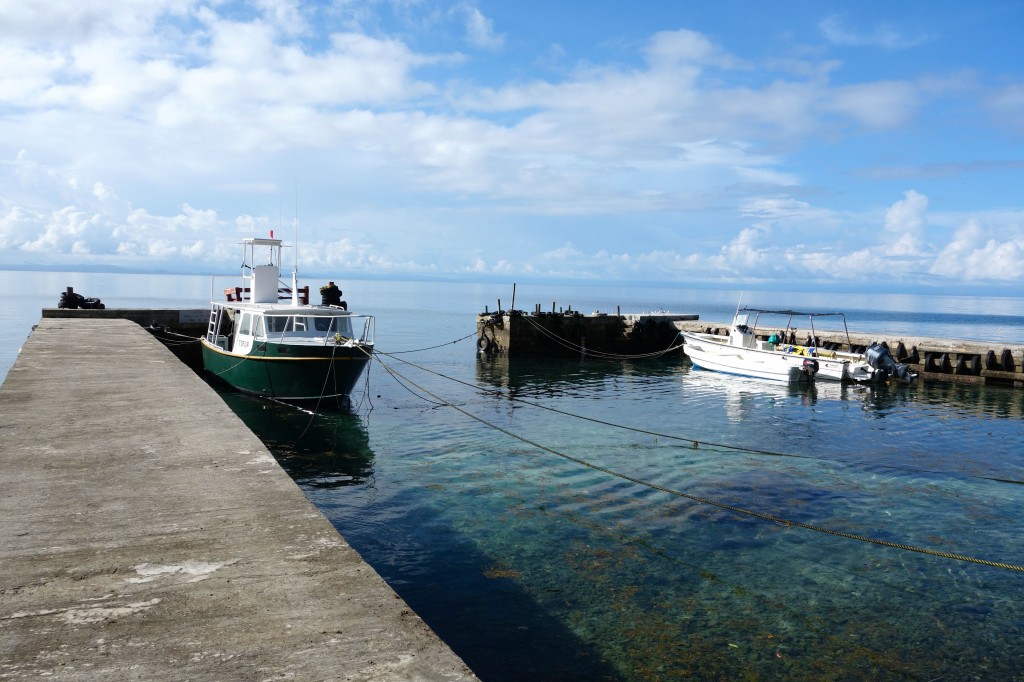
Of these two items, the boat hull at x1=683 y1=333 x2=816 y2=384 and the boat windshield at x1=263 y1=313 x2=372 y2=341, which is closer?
the boat windshield at x1=263 y1=313 x2=372 y2=341

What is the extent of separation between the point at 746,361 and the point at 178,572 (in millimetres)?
31867

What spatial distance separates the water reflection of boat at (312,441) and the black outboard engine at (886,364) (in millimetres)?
23671

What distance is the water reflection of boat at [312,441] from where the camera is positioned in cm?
1498

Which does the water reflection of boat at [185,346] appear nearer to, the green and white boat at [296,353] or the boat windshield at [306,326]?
the green and white boat at [296,353]

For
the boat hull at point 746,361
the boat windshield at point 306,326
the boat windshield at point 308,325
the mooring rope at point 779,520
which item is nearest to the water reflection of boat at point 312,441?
the boat windshield at point 306,326

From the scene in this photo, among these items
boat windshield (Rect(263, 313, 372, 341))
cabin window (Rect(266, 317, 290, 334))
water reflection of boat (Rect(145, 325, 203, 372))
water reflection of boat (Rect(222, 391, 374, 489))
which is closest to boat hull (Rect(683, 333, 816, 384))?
boat windshield (Rect(263, 313, 372, 341))

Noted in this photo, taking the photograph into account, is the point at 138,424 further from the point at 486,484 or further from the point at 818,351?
the point at 818,351

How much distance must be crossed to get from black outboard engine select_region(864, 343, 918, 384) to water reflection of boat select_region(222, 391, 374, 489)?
2367 cm

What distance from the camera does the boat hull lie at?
3185cm

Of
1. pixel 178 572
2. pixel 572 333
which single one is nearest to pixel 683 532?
pixel 178 572

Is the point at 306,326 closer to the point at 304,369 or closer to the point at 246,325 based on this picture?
the point at 304,369

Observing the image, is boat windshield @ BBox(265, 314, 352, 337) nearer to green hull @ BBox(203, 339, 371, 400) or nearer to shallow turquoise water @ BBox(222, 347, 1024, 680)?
green hull @ BBox(203, 339, 371, 400)

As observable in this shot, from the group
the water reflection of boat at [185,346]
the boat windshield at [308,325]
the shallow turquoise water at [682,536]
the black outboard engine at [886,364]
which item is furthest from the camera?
the black outboard engine at [886,364]

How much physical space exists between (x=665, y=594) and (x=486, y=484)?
550 cm
